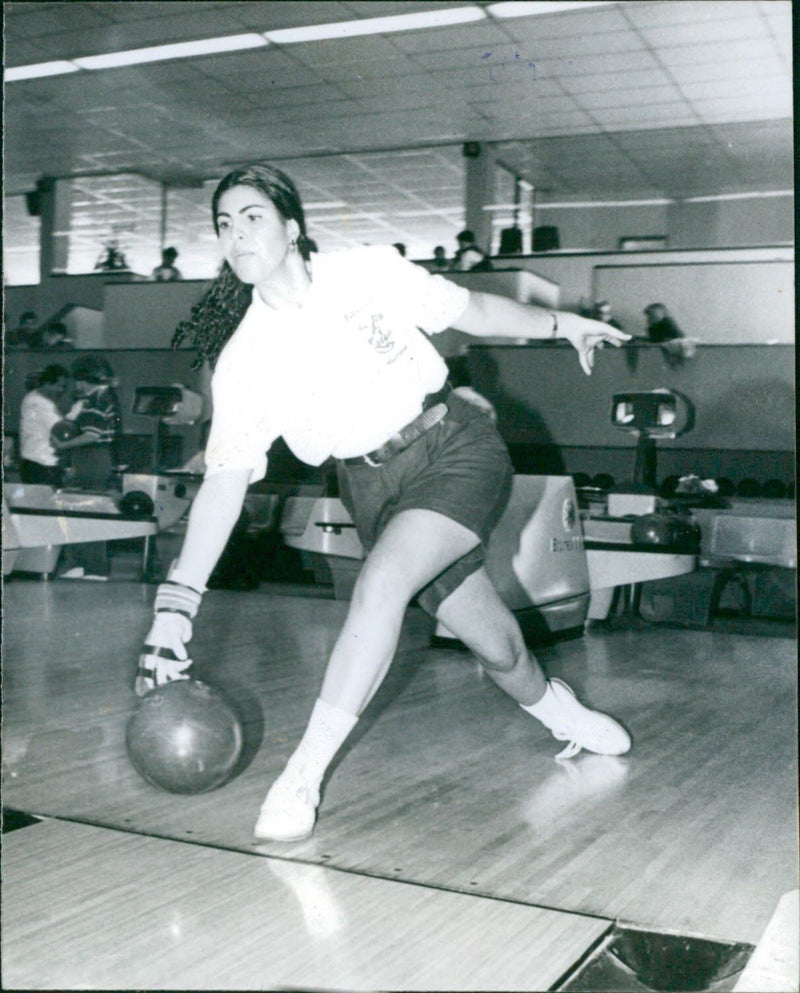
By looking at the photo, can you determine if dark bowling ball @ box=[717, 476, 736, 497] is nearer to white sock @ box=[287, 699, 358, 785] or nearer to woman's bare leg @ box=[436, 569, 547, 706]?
woman's bare leg @ box=[436, 569, 547, 706]

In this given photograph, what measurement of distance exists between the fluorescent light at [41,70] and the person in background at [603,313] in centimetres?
397

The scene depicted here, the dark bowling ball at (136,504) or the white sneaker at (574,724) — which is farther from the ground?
the dark bowling ball at (136,504)

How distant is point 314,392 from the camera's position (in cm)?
187

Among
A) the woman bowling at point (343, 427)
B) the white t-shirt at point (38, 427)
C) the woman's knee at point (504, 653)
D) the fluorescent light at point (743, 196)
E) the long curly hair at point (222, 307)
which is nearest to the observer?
the woman bowling at point (343, 427)

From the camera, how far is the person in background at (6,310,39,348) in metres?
9.01

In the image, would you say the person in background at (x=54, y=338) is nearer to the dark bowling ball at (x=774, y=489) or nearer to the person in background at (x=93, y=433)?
the person in background at (x=93, y=433)

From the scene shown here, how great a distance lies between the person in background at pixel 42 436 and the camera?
5.84 metres

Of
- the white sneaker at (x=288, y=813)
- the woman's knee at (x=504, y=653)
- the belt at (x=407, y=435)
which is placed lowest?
the white sneaker at (x=288, y=813)

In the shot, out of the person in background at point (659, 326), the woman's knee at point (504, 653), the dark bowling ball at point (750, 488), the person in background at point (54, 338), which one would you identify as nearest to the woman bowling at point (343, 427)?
the woman's knee at point (504, 653)

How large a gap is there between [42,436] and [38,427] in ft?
0.22

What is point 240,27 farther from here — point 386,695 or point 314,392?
point 314,392

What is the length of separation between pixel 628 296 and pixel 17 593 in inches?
184

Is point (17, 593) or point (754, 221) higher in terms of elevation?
point (754, 221)

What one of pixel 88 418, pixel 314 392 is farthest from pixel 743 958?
pixel 88 418
